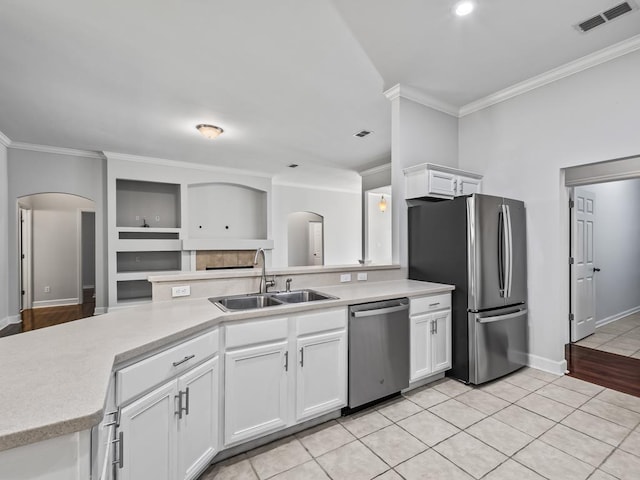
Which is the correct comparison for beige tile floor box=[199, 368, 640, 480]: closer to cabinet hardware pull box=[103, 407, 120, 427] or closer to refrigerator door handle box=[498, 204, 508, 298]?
cabinet hardware pull box=[103, 407, 120, 427]

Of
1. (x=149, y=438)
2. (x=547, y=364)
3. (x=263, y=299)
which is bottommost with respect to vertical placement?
(x=547, y=364)

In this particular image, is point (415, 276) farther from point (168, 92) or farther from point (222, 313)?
point (168, 92)

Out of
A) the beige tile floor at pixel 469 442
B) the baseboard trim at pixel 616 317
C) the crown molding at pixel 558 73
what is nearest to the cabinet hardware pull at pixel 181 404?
the beige tile floor at pixel 469 442

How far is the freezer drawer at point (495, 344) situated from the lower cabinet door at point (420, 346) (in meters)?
0.40

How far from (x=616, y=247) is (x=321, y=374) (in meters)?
5.49

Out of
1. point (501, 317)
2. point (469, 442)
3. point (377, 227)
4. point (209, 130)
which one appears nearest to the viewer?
point (469, 442)

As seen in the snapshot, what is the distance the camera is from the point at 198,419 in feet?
5.38

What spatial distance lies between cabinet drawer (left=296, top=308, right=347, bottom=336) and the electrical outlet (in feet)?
2.87

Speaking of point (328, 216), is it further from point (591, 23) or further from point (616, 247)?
point (591, 23)

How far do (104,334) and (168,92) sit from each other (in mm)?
3143

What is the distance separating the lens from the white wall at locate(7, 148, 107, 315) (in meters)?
5.14

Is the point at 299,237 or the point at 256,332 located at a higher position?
the point at 299,237

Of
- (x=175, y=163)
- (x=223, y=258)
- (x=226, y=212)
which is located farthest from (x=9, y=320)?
(x=226, y=212)

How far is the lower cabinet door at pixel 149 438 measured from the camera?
1237 millimetres
